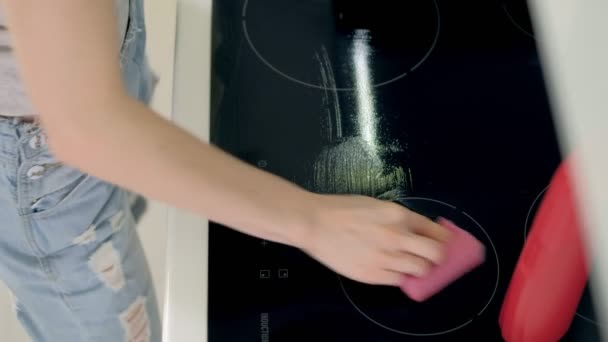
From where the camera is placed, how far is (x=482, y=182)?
65cm

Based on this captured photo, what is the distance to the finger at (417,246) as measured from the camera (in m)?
0.49

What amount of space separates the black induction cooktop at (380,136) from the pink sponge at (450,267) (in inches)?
2.8

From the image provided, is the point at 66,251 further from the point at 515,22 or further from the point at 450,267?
the point at 515,22

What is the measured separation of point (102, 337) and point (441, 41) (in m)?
0.54

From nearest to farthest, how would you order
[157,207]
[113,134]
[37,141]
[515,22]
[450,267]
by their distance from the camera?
[113,134] < [450,267] < [37,141] < [515,22] < [157,207]

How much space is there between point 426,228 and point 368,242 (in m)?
0.05

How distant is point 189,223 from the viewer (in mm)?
612

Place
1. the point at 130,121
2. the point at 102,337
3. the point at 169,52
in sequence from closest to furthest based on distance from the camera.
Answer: the point at 130,121 → the point at 102,337 → the point at 169,52

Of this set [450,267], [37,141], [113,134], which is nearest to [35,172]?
[37,141]

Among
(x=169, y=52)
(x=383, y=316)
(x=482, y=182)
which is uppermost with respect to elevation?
(x=169, y=52)

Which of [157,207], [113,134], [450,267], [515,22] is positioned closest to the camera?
[113,134]

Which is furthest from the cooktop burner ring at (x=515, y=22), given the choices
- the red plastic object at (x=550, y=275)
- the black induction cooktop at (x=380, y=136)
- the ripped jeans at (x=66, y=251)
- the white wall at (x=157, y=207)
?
the white wall at (x=157, y=207)

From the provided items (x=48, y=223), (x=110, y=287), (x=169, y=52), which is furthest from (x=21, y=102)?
(x=169, y=52)

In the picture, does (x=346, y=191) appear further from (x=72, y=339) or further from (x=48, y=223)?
(x=72, y=339)
